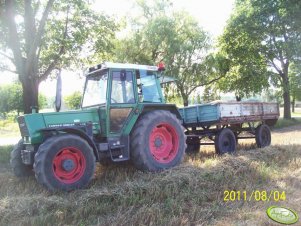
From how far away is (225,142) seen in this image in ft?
38.0

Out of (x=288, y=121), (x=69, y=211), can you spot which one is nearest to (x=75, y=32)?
(x=69, y=211)

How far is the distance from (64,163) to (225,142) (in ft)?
20.2

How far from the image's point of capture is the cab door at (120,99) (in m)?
7.90

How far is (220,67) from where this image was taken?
31859 millimetres

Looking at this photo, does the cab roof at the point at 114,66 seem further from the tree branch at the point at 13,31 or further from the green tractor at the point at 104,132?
the tree branch at the point at 13,31

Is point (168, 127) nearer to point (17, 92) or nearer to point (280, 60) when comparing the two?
point (280, 60)

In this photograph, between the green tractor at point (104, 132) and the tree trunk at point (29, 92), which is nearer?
the green tractor at point (104, 132)

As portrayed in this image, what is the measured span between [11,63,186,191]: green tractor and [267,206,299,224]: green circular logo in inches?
113

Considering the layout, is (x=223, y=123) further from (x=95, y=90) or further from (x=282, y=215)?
(x=282, y=215)

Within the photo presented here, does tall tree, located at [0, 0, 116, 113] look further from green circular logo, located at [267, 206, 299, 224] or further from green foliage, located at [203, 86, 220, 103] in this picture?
green foliage, located at [203, 86, 220, 103]

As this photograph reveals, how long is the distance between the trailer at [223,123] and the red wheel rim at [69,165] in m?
5.19

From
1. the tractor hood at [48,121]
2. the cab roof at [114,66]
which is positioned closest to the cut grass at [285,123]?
the cab roof at [114,66]
